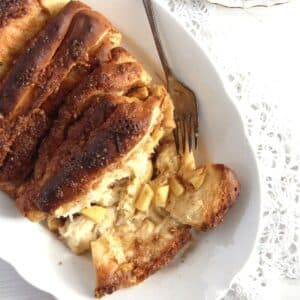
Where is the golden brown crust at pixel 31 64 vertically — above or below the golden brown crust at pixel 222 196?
above

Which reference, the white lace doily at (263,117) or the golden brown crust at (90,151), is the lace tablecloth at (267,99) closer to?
the white lace doily at (263,117)

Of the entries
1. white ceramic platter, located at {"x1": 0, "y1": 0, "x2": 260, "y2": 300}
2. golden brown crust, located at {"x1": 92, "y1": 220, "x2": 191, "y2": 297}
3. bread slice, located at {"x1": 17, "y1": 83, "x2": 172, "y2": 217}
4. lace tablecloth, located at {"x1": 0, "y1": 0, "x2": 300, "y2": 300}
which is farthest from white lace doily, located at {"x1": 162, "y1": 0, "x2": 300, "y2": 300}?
bread slice, located at {"x1": 17, "y1": 83, "x2": 172, "y2": 217}

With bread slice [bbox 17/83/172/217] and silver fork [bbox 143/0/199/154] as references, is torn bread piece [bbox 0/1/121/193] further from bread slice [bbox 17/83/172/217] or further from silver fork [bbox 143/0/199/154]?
silver fork [bbox 143/0/199/154]

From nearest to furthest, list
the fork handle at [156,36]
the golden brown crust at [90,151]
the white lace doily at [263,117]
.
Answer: the golden brown crust at [90,151] → the fork handle at [156,36] → the white lace doily at [263,117]

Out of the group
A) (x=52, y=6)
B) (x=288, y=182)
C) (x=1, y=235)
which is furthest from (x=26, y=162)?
(x=288, y=182)

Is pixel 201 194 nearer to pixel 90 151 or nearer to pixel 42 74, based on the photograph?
pixel 90 151

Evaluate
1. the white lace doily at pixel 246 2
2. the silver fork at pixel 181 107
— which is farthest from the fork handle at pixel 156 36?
the white lace doily at pixel 246 2

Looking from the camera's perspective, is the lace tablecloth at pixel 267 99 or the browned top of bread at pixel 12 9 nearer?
the browned top of bread at pixel 12 9
